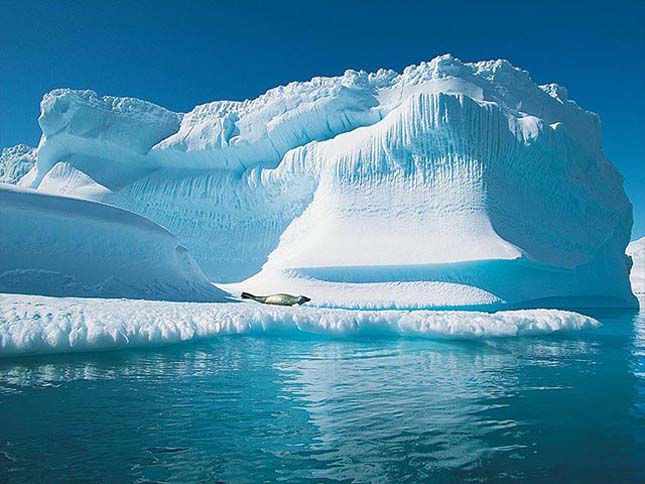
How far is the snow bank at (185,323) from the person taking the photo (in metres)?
4.62

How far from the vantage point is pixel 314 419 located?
291 cm

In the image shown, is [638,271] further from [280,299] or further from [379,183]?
[280,299]

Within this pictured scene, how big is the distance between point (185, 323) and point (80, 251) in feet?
12.9

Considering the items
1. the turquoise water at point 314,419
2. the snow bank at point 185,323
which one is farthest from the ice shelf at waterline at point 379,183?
the turquoise water at point 314,419

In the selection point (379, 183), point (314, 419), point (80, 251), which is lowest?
point (314, 419)

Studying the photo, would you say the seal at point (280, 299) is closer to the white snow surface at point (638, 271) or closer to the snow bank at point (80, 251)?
the snow bank at point (80, 251)

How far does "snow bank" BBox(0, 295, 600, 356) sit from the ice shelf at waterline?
6.62 metres

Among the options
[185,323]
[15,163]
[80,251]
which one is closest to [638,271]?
[80,251]

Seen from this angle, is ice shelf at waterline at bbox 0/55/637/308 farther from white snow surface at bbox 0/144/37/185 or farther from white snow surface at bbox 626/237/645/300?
white snow surface at bbox 626/237/645/300

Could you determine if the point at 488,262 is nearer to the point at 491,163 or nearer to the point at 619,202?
the point at 491,163

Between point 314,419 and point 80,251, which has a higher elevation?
point 80,251

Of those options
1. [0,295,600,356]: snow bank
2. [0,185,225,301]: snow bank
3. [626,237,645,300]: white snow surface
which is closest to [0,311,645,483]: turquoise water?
[0,295,600,356]: snow bank

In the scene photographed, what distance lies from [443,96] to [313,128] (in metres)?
5.58

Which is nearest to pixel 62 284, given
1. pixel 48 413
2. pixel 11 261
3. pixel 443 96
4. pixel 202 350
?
pixel 11 261
